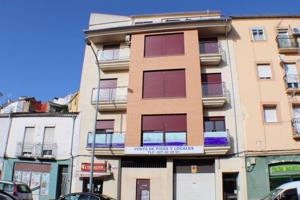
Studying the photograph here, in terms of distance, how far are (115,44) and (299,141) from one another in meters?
14.6

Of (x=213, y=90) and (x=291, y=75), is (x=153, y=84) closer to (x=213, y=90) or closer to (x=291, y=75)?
(x=213, y=90)

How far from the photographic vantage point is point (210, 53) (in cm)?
2244

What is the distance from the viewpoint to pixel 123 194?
68.0 ft

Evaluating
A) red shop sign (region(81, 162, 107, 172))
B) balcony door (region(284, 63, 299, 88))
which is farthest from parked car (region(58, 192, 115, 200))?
balcony door (region(284, 63, 299, 88))

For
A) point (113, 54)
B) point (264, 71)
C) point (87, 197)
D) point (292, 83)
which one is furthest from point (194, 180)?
point (113, 54)

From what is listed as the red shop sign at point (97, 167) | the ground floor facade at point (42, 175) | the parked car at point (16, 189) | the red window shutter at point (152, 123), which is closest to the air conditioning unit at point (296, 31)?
the red window shutter at point (152, 123)

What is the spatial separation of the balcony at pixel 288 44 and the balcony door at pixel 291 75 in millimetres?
975

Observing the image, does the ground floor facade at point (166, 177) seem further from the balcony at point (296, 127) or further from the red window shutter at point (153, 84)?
the red window shutter at point (153, 84)

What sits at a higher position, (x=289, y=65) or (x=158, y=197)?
(x=289, y=65)

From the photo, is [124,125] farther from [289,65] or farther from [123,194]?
[289,65]

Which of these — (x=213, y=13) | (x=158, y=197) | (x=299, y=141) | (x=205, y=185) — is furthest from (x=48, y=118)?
(x=299, y=141)

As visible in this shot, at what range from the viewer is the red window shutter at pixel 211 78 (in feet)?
72.9

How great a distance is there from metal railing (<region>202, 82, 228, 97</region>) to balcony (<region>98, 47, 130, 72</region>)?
19.2 ft

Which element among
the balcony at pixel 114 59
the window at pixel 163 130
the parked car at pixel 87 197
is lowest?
the parked car at pixel 87 197
